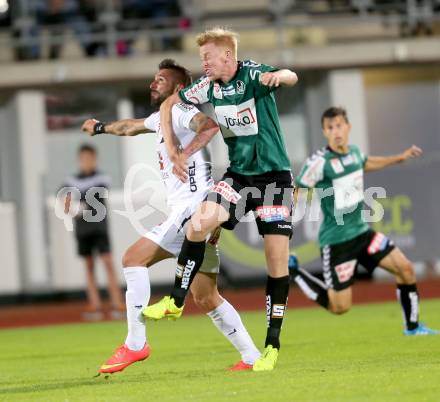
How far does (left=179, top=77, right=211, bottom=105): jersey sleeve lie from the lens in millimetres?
8078

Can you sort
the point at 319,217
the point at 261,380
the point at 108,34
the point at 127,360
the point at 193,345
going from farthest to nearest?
the point at 108,34 < the point at 319,217 < the point at 193,345 < the point at 127,360 < the point at 261,380

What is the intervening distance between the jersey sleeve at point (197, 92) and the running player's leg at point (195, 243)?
76 cm

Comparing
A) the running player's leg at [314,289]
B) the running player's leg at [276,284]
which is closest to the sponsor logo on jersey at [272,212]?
the running player's leg at [276,284]

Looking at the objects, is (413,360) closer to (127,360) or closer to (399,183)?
(127,360)

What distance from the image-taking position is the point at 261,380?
7348mm

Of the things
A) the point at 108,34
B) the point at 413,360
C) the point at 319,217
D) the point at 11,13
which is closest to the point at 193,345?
the point at 413,360

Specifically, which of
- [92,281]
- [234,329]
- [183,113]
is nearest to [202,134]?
[183,113]

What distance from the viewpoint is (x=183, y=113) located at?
823cm

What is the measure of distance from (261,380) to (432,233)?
13.7 m

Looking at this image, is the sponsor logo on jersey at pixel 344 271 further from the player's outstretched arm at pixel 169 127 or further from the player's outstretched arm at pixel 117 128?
the player's outstretched arm at pixel 169 127

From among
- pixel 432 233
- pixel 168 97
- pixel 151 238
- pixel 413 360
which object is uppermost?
pixel 168 97

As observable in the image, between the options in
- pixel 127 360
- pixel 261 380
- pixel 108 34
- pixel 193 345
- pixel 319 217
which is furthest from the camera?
pixel 108 34

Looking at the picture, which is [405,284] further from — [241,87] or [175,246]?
[241,87]

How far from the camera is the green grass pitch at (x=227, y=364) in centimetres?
675
